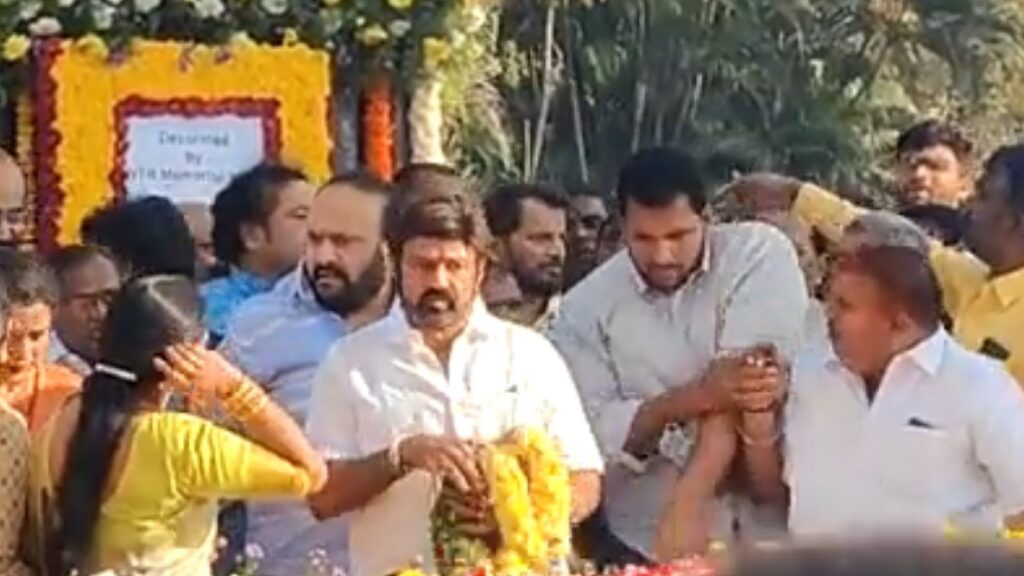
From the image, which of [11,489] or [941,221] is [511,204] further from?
[11,489]

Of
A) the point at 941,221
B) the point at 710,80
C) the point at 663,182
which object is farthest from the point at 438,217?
the point at 710,80

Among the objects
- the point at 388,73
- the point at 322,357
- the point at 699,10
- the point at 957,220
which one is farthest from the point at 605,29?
the point at 322,357

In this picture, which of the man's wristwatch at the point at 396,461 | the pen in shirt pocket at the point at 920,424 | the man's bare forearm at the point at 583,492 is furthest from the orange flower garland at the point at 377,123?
the pen in shirt pocket at the point at 920,424

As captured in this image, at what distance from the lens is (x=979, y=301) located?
557 centimetres

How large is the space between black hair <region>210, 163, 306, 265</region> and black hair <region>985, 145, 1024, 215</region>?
1.75 m

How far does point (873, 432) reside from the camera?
470 centimetres

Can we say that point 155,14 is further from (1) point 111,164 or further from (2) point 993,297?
(2) point 993,297

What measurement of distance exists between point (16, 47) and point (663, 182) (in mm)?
3668

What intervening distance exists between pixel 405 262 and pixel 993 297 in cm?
143

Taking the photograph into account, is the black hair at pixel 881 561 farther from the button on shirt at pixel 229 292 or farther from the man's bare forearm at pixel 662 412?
the button on shirt at pixel 229 292

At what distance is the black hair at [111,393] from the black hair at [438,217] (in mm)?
459

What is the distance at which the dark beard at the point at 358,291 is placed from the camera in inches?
218

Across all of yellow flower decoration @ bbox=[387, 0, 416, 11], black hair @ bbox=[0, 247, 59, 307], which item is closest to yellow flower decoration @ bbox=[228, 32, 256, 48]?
yellow flower decoration @ bbox=[387, 0, 416, 11]

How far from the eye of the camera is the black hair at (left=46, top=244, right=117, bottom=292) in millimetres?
5715
